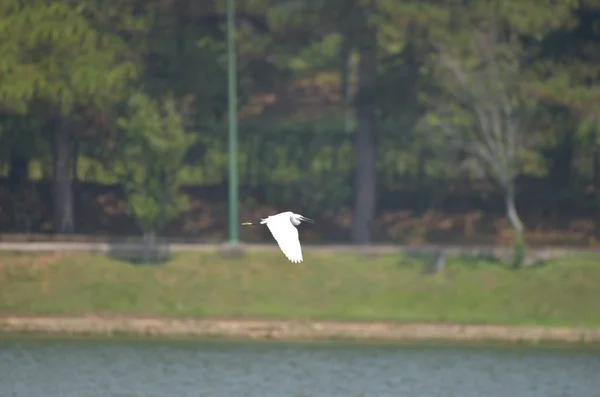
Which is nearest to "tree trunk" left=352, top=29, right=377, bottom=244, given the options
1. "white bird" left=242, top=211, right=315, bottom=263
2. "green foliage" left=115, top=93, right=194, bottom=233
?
"green foliage" left=115, top=93, right=194, bottom=233

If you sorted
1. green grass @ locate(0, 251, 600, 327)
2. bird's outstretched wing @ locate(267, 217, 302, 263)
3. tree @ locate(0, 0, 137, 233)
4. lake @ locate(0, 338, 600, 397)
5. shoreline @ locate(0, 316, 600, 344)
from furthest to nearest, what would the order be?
1. tree @ locate(0, 0, 137, 233)
2. green grass @ locate(0, 251, 600, 327)
3. shoreline @ locate(0, 316, 600, 344)
4. lake @ locate(0, 338, 600, 397)
5. bird's outstretched wing @ locate(267, 217, 302, 263)

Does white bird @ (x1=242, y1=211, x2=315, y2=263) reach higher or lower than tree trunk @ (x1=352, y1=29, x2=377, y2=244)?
lower

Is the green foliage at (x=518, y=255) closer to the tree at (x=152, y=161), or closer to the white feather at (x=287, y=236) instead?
the tree at (x=152, y=161)

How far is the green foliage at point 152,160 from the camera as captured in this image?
42.2 meters

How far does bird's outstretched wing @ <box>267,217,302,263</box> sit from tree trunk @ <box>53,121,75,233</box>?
27.0 metres

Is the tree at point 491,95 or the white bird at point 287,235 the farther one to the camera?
the tree at point 491,95

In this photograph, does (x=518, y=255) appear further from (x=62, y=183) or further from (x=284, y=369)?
(x=62, y=183)

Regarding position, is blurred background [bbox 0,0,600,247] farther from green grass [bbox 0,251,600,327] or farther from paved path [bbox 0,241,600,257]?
green grass [bbox 0,251,600,327]

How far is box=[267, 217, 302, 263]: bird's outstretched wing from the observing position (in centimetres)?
1838

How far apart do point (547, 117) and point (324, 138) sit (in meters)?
9.14

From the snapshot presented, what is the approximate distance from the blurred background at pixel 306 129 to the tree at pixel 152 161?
0.05 metres

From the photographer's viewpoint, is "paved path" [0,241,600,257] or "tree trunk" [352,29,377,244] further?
"tree trunk" [352,29,377,244]

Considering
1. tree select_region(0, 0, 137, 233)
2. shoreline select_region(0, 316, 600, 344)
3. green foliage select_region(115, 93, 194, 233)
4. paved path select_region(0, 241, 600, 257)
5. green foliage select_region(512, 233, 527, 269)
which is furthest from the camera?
tree select_region(0, 0, 137, 233)

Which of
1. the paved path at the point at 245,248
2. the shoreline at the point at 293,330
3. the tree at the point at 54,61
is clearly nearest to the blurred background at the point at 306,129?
the tree at the point at 54,61
